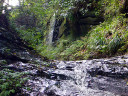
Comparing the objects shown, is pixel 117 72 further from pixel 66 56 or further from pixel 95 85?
pixel 66 56

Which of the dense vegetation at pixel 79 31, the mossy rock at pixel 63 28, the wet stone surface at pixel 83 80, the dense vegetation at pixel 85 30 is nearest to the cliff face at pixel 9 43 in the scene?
the dense vegetation at pixel 79 31

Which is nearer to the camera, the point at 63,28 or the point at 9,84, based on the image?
the point at 9,84

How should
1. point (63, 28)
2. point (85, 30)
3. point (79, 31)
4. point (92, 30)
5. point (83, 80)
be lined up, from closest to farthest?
point (83, 80)
point (92, 30)
point (85, 30)
point (79, 31)
point (63, 28)

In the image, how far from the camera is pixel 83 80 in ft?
12.4

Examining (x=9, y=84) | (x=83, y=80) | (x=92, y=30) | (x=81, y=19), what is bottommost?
(x=83, y=80)

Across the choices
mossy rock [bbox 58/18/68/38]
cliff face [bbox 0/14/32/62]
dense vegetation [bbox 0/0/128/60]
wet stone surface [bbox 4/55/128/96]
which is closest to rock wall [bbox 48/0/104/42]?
dense vegetation [bbox 0/0/128/60]

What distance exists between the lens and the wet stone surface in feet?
9.59

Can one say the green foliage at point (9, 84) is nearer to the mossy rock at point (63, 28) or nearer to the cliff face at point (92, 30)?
the cliff face at point (92, 30)

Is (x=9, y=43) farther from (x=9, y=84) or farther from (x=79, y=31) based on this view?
(x=79, y=31)

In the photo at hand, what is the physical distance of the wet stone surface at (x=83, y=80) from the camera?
9.59ft

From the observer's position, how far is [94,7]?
7609 mm

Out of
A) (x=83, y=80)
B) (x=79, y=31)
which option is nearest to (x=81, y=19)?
(x=79, y=31)

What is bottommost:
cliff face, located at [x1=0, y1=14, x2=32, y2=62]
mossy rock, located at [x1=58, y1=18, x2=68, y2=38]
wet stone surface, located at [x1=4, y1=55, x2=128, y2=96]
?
wet stone surface, located at [x1=4, y1=55, x2=128, y2=96]

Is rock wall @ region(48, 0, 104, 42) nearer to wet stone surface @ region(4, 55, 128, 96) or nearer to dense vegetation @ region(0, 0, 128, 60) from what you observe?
dense vegetation @ region(0, 0, 128, 60)
